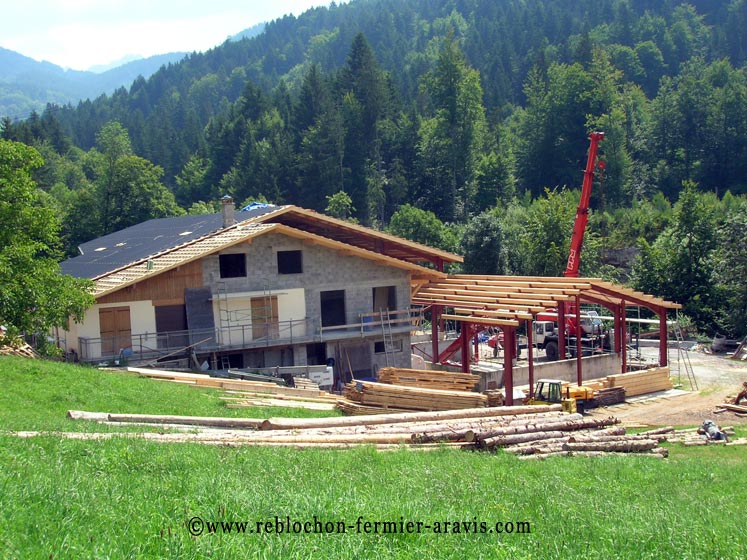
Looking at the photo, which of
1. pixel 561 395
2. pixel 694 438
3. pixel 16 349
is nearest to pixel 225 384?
pixel 16 349

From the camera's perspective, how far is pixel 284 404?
86.1 ft

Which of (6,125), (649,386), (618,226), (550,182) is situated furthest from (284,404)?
(6,125)

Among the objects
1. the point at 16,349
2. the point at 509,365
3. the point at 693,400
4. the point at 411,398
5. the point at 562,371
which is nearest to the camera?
the point at 411,398

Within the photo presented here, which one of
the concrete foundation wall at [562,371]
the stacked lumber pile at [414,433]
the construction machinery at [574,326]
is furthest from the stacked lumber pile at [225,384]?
the construction machinery at [574,326]

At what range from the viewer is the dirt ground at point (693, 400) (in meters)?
29.8

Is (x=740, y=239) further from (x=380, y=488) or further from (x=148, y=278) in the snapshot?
(x=380, y=488)

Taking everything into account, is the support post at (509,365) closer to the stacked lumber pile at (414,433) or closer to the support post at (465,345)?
the support post at (465,345)

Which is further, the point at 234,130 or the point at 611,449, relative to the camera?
the point at 234,130

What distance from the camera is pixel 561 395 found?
102ft

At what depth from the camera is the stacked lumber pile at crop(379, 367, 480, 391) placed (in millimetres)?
30859

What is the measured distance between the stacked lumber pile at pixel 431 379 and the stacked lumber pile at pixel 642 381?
7177 mm

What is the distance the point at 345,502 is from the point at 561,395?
20731mm

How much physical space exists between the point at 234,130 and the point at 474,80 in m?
38.6

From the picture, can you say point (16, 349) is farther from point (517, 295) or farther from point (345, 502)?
point (345, 502)
